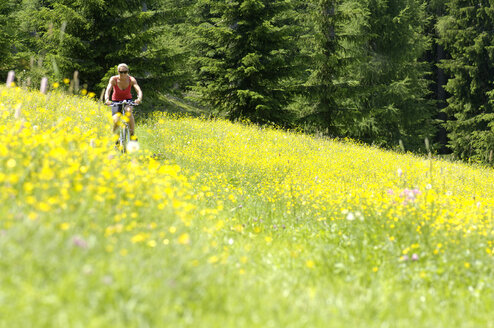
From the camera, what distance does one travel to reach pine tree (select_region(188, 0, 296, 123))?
1586cm

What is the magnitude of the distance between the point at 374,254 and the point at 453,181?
6.62 meters

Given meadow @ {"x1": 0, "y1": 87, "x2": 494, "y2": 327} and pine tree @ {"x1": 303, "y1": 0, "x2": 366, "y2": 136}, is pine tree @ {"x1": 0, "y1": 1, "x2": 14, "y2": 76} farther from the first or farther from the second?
meadow @ {"x1": 0, "y1": 87, "x2": 494, "y2": 327}

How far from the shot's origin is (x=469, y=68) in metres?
26.3

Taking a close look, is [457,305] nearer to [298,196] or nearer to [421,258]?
[421,258]

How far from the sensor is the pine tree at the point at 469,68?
2553 centimetres

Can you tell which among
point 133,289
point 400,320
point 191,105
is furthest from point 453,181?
point 191,105

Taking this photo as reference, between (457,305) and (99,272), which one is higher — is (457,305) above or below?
below

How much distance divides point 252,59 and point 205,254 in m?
13.4

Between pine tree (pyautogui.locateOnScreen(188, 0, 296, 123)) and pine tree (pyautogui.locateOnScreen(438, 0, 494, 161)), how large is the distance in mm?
15714

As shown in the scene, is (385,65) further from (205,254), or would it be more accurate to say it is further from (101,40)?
(205,254)

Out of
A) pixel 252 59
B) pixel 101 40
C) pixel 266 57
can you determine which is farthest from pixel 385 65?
pixel 101 40

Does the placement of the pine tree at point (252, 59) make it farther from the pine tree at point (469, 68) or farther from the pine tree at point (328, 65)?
the pine tree at point (469, 68)

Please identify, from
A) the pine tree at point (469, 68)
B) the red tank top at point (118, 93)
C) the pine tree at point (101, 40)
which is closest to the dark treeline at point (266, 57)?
the pine tree at point (101, 40)

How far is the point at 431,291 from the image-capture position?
11.5ft
